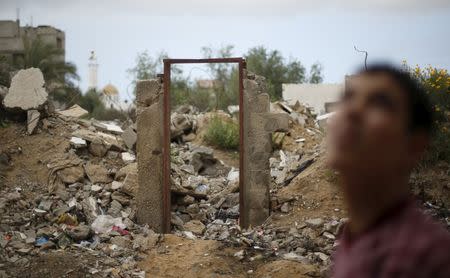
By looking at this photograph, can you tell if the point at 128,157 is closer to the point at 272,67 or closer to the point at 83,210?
the point at 83,210

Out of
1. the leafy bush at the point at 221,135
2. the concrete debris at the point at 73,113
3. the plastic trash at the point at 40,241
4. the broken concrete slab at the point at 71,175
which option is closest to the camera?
the plastic trash at the point at 40,241

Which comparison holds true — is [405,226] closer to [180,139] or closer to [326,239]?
[326,239]

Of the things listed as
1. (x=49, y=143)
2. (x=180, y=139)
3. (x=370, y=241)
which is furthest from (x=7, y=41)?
(x=370, y=241)

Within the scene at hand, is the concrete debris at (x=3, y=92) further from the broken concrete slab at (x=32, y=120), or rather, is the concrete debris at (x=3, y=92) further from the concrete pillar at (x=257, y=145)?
the concrete pillar at (x=257, y=145)

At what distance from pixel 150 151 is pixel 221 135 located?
6.18 metres

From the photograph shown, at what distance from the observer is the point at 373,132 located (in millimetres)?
1050

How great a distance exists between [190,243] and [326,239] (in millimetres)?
1759

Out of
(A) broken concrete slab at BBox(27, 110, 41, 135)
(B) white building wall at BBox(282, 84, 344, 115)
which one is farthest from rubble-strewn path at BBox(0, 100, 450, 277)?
(B) white building wall at BBox(282, 84, 344, 115)

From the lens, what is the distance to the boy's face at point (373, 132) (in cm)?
105

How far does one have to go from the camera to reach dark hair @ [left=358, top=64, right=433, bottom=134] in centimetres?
108

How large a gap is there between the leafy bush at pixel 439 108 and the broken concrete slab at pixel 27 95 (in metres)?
6.09

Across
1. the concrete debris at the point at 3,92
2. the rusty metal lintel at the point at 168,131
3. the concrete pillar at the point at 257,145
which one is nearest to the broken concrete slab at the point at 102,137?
the concrete debris at the point at 3,92

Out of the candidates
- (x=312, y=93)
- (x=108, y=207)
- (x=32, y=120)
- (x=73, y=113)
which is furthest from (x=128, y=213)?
(x=312, y=93)

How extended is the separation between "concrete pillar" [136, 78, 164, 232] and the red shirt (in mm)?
7472
